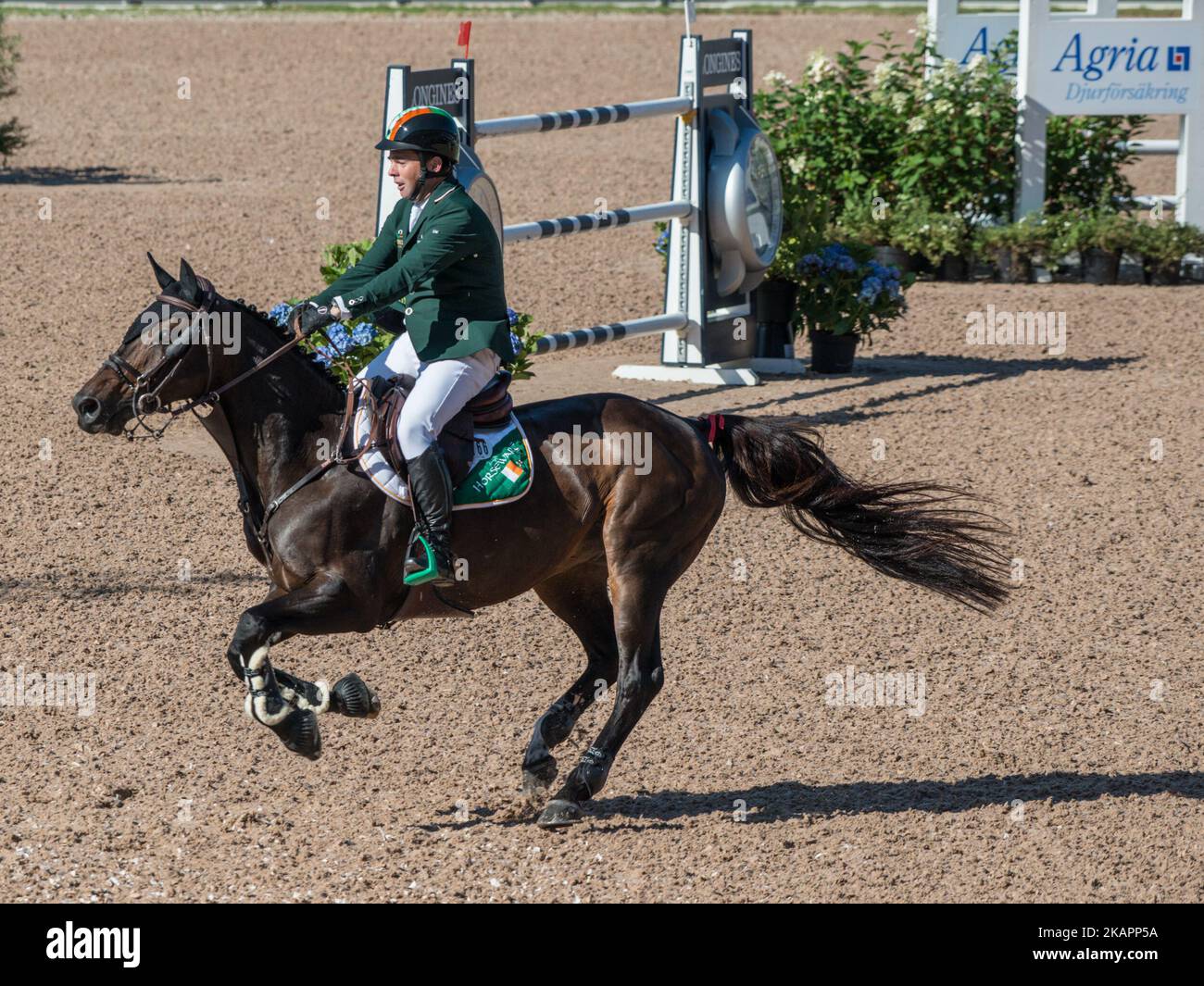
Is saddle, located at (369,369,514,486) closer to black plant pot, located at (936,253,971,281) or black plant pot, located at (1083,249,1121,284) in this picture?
black plant pot, located at (936,253,971,281)

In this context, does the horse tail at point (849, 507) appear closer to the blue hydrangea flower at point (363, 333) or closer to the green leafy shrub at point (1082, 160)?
the blue hydrangea flower at point (363, 333)

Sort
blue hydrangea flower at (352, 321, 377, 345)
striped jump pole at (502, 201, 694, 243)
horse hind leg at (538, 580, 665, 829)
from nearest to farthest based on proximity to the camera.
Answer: horse hind leg at (538, 580, 665, 829)
blue hydrangea flower at (352, 321, 377, 345)
striped jump pole at (502, 201, 694, 243)

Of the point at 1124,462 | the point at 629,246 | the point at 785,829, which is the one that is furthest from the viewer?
the point at 629,246

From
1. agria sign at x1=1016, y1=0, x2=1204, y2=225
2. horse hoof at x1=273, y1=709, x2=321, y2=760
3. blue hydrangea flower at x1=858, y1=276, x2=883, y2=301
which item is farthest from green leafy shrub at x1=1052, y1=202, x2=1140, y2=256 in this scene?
horse hoof at x1=273, y1=709, x2=321, y2=760

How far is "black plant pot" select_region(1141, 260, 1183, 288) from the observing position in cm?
1491

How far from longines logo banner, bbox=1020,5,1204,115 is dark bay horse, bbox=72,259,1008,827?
381 inches

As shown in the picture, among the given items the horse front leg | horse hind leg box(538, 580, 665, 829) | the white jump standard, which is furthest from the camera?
the white jump standard

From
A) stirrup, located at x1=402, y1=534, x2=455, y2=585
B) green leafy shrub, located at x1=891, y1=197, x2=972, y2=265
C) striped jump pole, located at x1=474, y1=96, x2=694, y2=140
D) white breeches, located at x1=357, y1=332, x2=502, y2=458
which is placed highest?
striped jump pole, located at x1=474, y1=96, x2=694, y2=140

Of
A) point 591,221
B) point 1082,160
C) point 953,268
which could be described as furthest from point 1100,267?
A: point 591,221

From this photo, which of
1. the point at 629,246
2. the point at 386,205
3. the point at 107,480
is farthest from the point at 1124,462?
the point at 629,246

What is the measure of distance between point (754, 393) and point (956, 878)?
250 inches

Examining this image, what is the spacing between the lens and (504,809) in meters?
5.86

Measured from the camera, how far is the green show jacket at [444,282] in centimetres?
557

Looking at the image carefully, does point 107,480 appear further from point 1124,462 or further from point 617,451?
point 1124,462
